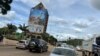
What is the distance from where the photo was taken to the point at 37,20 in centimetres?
9431

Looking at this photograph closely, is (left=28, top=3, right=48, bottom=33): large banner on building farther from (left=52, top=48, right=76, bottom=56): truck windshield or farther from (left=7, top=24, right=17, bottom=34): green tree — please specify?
(left=52, top=48, right=76, bottom=56): truck windshield

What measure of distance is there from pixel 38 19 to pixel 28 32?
7024mm

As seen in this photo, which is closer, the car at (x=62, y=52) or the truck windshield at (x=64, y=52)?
the car at (x=62, y=52)

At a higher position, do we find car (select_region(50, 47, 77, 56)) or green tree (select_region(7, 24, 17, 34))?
green tree (select_region(7, 24, 17, 34))

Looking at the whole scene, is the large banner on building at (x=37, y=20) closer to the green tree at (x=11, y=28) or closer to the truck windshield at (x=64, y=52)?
the green tree at (x=11, y=28)

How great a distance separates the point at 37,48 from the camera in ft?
129

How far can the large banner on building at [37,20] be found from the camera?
310 ft

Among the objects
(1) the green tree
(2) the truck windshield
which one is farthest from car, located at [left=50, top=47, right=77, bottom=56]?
(1) the green tree

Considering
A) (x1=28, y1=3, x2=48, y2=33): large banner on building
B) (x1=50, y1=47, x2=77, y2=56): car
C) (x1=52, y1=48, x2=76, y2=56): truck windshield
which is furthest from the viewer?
(x1=28, y1=3, x2=48, y2=33): large banner on building

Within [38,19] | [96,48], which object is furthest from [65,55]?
[38,19]

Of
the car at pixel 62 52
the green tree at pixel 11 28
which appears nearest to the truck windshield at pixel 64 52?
the car at pixel 62 52

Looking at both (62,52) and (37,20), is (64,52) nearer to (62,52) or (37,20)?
(62,52)

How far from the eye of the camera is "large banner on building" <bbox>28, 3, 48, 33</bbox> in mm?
94500

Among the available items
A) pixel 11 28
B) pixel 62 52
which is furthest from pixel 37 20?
pixel 62 52
